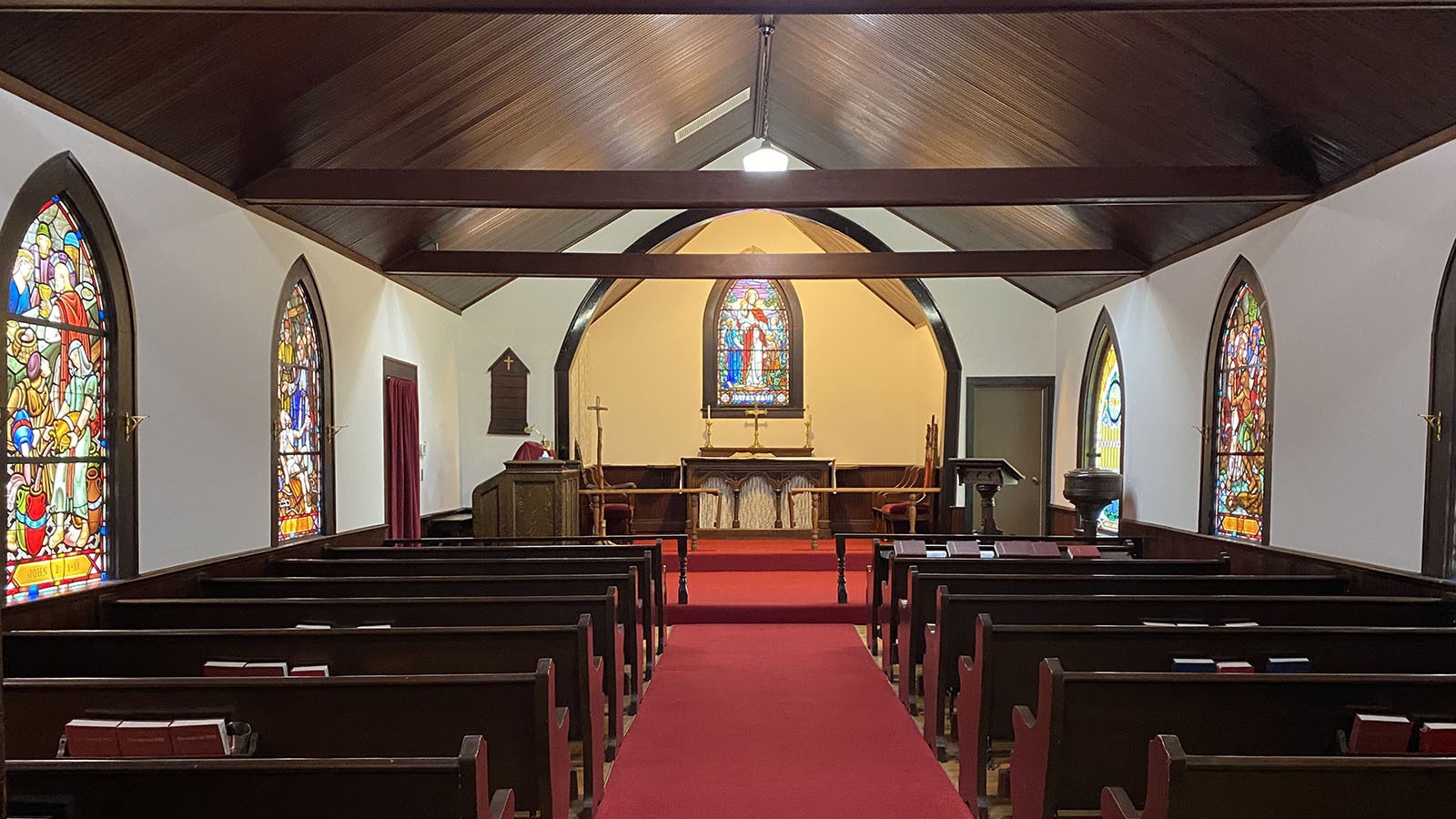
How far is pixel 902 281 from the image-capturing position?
1093 centimetres

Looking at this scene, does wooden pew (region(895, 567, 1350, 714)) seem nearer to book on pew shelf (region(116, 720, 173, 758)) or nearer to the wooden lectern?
book on pew shelf (region(116, 720, 173, 758))

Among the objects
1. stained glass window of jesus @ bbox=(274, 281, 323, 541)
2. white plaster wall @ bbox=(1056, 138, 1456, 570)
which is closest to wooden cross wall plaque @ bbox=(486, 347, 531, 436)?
stained glass window of jesus @ bbox=(274, 281, 323, 541)

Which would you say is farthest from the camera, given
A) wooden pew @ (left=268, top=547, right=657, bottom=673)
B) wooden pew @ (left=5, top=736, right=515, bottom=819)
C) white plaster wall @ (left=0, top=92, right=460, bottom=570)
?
wooden pew @ (left=268, top=547, right=657, bottom=673)

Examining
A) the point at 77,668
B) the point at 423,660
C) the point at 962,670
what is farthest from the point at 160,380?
Result: the point at 962,670

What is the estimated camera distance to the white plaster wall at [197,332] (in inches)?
180

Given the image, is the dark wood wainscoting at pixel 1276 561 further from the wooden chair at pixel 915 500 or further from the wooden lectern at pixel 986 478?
the wooden chair at pixel 915 500

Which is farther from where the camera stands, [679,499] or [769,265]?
[679,499]

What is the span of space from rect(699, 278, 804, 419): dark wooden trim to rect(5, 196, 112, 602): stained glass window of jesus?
8571 millimetres

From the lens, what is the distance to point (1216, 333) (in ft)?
23.0

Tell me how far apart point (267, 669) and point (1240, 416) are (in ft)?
19.6

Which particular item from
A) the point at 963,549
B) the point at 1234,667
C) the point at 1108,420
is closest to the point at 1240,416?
the point at 963,549

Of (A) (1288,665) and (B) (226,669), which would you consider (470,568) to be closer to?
(B) (226,669)

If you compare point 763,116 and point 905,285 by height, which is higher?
point 763,116

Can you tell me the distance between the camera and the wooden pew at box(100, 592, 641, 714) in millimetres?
4270
